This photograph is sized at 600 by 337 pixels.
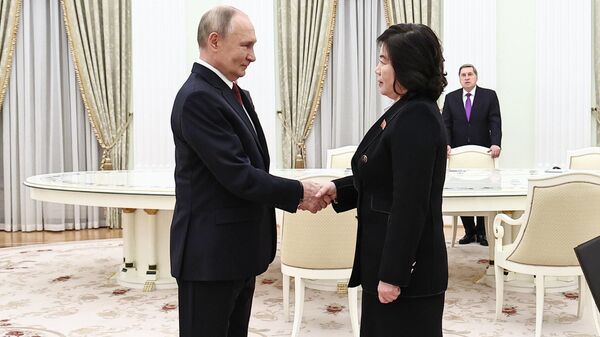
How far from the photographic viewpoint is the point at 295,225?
3742mm

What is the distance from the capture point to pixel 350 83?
315 inches

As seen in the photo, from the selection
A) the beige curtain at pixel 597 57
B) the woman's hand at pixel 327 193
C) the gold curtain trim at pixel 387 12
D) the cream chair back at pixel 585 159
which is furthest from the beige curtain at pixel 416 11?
the woman's hand at pixel 327 193

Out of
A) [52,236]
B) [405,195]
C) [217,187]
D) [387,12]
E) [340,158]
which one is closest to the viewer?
[405,195]

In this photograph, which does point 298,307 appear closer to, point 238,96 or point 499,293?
point 499,293

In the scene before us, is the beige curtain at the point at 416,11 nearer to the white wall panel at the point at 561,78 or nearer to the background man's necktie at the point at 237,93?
the white wall panel at the point at 561,78

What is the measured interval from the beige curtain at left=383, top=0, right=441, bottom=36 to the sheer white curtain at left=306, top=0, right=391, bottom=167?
0.16 metres

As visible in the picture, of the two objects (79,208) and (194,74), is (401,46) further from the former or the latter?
(79,208)

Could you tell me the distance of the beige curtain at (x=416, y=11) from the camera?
7.73 metres

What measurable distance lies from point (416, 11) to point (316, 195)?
5.89 metres

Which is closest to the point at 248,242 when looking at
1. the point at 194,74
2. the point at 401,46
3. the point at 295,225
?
the point at 194,74

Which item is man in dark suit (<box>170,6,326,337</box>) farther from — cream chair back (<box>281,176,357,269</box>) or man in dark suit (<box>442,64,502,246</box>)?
man in dark suit (<box>442,64,502,246</box>)

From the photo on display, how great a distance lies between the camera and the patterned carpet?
385 cm

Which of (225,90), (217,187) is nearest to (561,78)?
(225,90)

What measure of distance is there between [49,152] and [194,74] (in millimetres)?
6210
